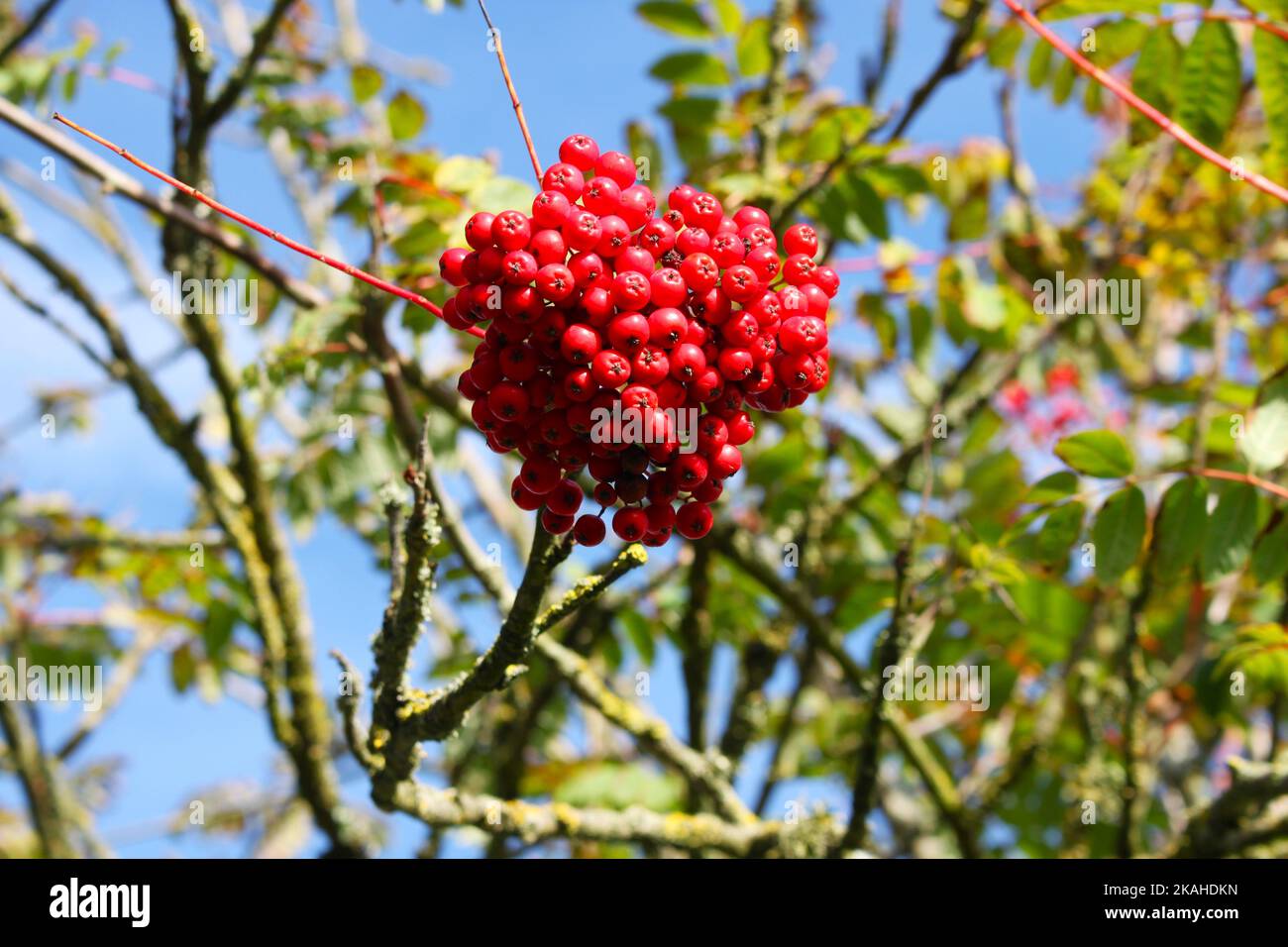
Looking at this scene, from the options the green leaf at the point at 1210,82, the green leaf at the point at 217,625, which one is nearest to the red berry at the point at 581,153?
the green leaf at the point at 1210,82

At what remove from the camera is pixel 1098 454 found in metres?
3.37

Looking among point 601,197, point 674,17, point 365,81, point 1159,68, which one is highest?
point 674,17

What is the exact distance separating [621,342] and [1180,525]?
2286 mm

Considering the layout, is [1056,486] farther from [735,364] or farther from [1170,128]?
[735,364]

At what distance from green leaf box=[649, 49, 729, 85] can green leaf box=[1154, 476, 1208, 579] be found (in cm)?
252

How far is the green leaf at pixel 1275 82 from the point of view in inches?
135

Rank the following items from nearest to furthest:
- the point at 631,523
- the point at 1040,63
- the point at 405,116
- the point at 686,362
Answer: the point at 686,362 → the point at 631,523 → the point at 405,116 → the point at 1040,63

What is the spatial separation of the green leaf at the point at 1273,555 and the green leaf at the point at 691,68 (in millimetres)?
2788

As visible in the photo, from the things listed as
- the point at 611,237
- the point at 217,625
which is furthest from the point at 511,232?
the point at 217,625

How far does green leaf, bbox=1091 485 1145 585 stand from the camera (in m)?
3.39

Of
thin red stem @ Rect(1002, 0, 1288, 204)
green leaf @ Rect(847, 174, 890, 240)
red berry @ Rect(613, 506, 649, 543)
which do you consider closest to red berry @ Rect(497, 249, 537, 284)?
red berry @ Rect(613, 506, 649, 543)

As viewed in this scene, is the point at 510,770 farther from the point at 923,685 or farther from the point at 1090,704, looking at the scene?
the point at 1090,704

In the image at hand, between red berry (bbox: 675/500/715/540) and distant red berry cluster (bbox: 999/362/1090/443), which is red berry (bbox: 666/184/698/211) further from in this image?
distant red berry cluster (bbox: 999/362/1090/443)
